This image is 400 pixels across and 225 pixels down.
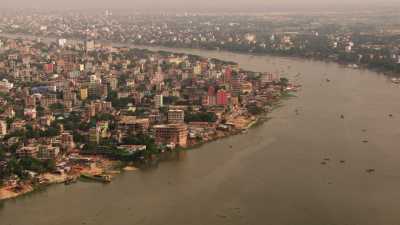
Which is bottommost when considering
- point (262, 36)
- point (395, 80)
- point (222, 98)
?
point (262, 36)

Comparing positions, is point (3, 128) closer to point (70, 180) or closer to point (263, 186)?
point (70, 180)

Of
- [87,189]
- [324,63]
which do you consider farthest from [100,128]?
[324,63]

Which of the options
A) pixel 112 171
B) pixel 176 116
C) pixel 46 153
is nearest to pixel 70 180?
pixel 112 171

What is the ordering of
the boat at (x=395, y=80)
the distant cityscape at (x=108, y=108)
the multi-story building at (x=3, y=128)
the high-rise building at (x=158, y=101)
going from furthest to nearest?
the boat at (x=395, y=80), the high-rise building at (x=158, y=101), the multi-story building at (x=3, y=128), the distant cityscape at (x=108, y=108)

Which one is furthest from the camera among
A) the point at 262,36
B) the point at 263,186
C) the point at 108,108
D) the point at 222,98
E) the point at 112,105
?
the point at 262,36

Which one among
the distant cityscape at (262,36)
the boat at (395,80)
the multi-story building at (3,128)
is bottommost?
the distant cityscape at (262,36)

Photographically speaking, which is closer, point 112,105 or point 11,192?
point 11,192

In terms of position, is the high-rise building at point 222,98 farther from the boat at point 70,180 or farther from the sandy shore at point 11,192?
the sandy shore at point 11,192

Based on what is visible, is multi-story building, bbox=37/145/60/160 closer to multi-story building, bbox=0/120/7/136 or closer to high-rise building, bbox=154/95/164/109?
multi-story building, bbox=0/120/7/136

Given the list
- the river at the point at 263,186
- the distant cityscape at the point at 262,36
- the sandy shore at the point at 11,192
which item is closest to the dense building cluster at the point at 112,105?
the sandy shore at the point at 11,192
